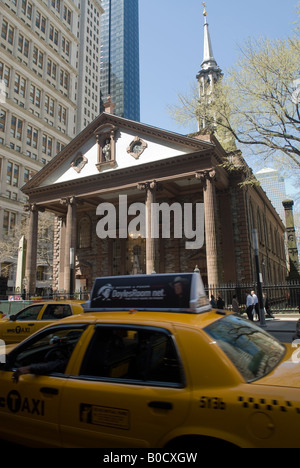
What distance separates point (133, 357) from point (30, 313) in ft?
25.5

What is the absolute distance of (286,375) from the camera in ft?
8.43

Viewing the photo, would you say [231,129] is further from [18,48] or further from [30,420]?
[18,48]

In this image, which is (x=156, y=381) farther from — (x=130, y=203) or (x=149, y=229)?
(x=130, y=203)

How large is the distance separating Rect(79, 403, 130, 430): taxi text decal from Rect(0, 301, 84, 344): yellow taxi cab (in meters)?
6.49

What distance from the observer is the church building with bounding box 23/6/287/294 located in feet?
82.0

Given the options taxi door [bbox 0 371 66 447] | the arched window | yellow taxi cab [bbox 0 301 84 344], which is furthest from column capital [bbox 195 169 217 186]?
taxi door [bbox 0 371 66 447]

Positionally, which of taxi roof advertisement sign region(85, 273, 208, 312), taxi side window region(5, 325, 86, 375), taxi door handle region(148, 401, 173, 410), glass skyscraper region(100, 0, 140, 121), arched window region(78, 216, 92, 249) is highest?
glass skyscraper region(100, 0, 140, 121)

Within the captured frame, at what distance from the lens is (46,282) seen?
55.7 metres

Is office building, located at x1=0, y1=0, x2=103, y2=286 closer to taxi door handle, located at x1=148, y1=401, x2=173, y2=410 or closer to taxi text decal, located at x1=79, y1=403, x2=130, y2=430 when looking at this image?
taxi text decal, located at x1=79, y1=403, x2=130, y2=430

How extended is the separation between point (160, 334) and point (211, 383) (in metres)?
0.61

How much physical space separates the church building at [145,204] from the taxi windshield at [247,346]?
19440 millimetres

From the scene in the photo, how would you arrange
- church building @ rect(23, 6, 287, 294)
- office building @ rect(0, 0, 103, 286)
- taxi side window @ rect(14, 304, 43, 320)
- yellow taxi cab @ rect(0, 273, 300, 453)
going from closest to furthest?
yellow taxi cab @ rect(0, 273, 300, 453) < taxi side window @ rect(14, 304, 43, 320) < church building @ rect(23, 6, 287, 294) < office building @ rect(0, 0, 103, 286)

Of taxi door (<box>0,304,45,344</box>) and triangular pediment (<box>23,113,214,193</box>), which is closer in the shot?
taxi door (<box>0,304,45,344</box>)

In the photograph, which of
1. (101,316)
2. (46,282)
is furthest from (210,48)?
(101,316)
